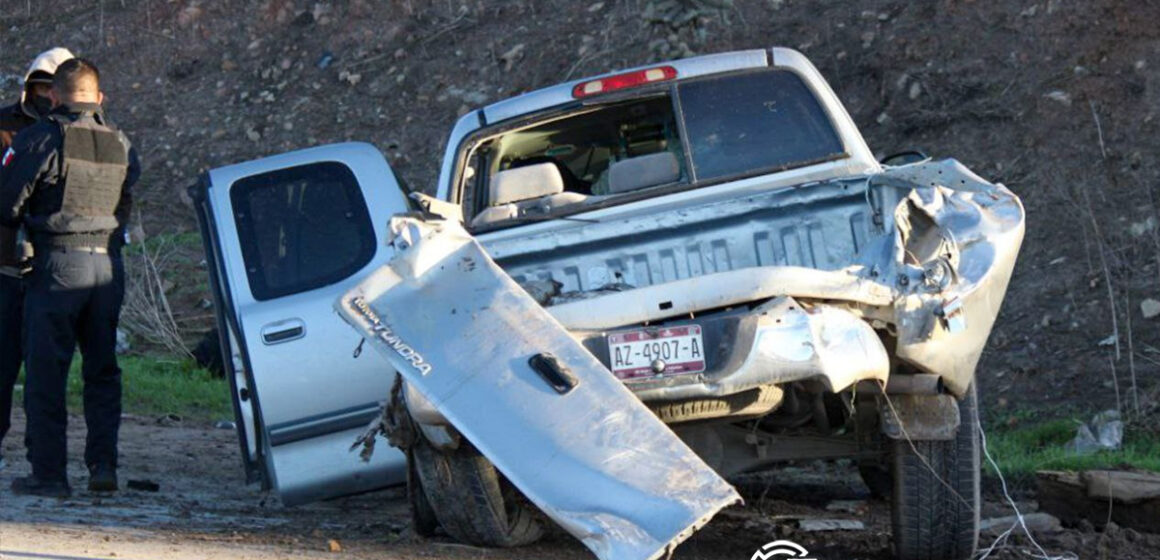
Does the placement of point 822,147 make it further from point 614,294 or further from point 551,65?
point 551,65

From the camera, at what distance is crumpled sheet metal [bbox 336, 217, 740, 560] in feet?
15.8

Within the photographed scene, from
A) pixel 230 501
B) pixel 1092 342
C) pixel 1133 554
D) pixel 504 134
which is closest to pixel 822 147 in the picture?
pixel 504 134

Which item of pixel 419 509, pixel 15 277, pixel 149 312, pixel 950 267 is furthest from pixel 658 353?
pixel 149 312

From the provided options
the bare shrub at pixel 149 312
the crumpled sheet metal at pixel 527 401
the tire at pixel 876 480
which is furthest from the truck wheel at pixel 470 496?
the bare shrub at pixel 149 312

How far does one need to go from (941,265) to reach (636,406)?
115cm

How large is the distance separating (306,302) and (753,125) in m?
1.95

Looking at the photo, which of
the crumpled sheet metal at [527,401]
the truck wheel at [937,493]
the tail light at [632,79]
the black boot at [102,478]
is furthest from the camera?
the black boot at [102,478]

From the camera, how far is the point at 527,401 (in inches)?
203

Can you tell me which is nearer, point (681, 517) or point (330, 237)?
point (681, 517)

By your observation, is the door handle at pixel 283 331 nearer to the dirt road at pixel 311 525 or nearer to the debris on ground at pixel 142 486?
the dirt road at pixel 311 525

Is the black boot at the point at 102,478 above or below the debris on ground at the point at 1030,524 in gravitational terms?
above

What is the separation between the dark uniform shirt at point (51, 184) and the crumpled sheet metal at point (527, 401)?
2190mm

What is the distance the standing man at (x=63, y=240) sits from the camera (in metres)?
7.32

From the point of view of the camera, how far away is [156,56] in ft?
64.0
